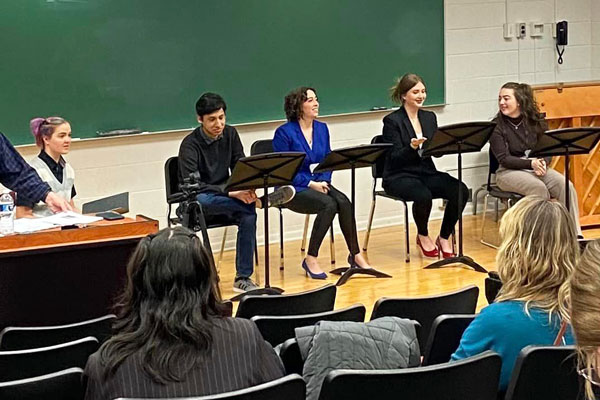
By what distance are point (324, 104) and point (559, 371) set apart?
5147 millimetres

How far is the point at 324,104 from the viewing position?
748 centimetres

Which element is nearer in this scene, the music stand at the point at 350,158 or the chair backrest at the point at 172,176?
the music stand at the point at 350,158

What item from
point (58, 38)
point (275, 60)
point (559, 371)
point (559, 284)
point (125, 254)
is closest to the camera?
point (559, 371)

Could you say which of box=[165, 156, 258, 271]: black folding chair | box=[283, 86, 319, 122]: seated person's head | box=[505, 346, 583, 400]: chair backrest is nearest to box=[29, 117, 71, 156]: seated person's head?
box=[165, 156, 258, 271]: black folding chair

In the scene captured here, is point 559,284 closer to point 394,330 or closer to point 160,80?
point 394,330

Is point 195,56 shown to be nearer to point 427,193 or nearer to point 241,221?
point 241,221

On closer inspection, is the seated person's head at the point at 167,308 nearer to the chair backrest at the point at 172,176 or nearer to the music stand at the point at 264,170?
the music stand at the point at 264,170

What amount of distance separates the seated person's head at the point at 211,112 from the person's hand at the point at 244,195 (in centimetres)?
44

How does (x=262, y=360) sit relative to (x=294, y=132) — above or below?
below

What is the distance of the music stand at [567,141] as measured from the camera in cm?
613

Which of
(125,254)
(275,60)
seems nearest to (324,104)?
(275,60)

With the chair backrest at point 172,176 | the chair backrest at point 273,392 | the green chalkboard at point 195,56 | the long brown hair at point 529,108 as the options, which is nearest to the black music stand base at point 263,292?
the chair backrest at point 172,176

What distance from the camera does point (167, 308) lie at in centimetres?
249

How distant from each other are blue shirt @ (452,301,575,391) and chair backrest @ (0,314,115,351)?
4.60ft
